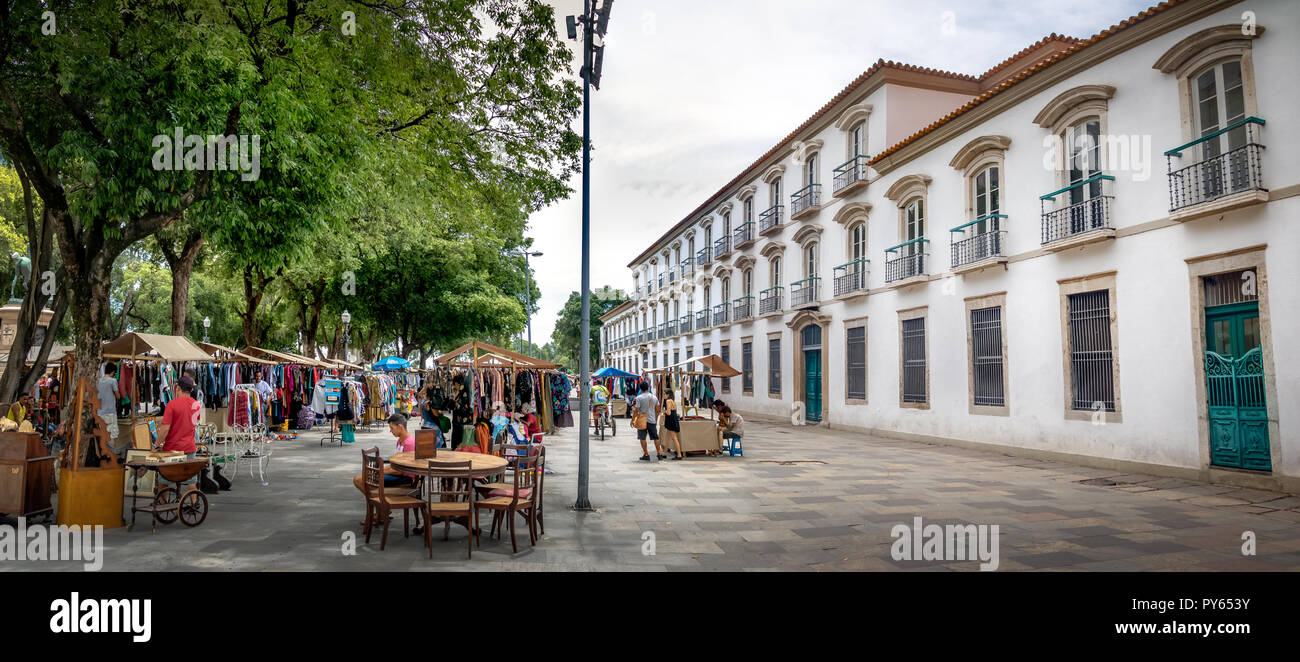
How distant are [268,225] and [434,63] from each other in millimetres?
4004

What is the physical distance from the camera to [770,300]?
91.3 feet

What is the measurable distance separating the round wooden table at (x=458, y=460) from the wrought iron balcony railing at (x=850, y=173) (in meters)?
17.1

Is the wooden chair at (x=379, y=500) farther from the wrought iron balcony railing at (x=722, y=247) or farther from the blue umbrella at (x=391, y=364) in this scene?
the wrought iron balcony railing at (x=722, y=247)

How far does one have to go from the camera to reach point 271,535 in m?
7.09

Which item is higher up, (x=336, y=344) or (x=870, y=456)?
(x=336, y=344)

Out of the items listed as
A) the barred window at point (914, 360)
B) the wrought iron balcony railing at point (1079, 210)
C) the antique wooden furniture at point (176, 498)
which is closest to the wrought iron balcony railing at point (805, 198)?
the barred window at point (914, 360)

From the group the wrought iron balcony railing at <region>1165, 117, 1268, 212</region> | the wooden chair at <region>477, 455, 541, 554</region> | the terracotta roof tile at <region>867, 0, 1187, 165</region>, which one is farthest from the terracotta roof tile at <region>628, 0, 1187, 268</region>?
the wooden chair at <region>477, 455, 541, 554</region>

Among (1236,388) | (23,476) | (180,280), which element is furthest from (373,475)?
(180,280)

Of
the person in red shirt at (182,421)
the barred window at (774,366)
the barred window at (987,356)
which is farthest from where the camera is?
the barred window at (774,366)

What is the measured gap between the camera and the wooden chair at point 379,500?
668 centimetres

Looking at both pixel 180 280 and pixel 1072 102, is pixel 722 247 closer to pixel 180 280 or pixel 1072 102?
pixel 1072 102

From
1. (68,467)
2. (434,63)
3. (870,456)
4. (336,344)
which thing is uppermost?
(434,63)
